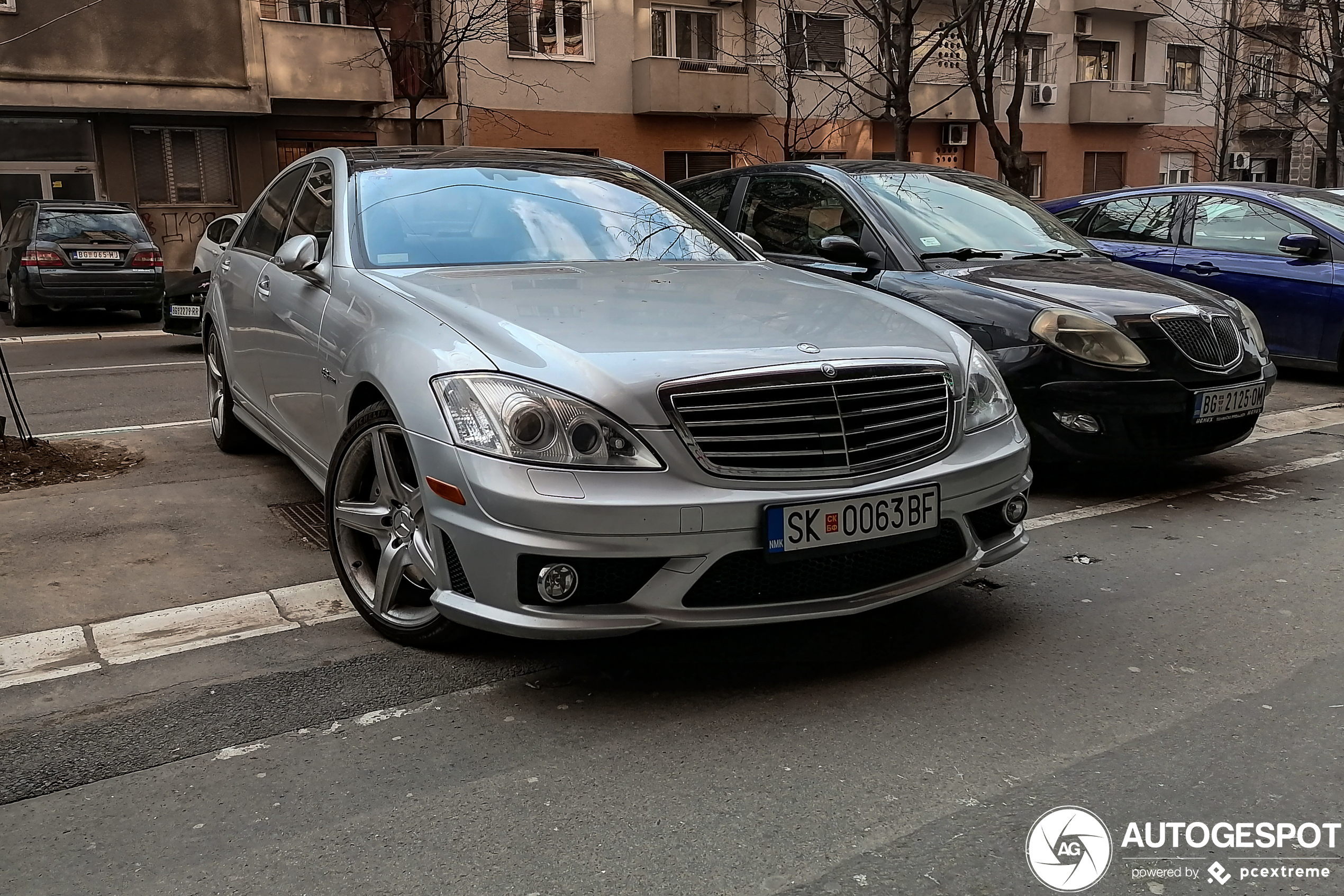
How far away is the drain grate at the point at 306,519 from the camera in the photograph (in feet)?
15.9

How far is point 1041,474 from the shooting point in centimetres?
596

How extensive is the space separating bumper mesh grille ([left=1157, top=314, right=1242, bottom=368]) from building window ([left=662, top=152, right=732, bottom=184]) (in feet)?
72.9

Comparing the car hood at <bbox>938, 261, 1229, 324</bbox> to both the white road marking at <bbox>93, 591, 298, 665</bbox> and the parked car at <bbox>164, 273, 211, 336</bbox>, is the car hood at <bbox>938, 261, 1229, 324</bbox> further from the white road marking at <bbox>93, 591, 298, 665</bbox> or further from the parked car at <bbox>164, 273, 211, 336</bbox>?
the parked car at <bbox>164, 273, 211, 336</bbox>

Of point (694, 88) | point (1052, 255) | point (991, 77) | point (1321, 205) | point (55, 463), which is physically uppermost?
point (694, 88)

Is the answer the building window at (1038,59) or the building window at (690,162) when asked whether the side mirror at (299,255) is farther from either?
the building window at (1038,59)

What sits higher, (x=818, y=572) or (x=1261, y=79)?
(x=1261, y=79)

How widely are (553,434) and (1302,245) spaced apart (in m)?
7.29

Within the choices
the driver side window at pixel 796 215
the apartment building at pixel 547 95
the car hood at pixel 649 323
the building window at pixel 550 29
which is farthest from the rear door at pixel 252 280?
the building window at pixel 550 29

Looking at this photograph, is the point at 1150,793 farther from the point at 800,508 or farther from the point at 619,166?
the point at 619,166

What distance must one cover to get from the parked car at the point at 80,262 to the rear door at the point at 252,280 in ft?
32.2

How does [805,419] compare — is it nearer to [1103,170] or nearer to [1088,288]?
[1088,288]

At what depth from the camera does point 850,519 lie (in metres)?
3.17

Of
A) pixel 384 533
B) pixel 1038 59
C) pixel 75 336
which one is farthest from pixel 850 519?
pixel 1038 59

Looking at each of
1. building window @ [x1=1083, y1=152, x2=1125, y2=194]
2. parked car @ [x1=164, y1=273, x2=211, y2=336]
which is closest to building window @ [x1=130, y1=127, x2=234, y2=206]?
parked car @ [x1=164, y1=273, x2=211, y2=336]
